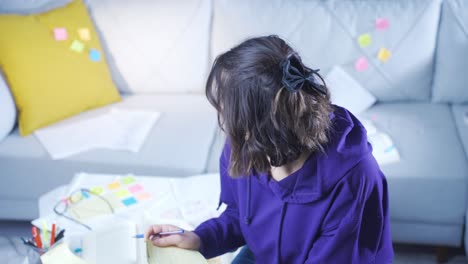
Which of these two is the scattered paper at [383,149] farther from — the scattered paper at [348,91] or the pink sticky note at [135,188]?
the pink sticky note at [135,188]

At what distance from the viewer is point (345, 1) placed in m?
2.12

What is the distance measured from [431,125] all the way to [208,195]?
3.37 feet

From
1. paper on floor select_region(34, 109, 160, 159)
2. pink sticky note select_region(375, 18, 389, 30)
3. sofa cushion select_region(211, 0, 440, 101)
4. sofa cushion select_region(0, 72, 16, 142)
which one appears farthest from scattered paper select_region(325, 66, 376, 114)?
sofa cushion select_region(0, 72, 16, 142)

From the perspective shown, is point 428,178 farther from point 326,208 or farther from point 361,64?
point 326,208

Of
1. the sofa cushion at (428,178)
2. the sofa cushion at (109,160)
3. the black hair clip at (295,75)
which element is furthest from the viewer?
the sofa cushion at (109,160)

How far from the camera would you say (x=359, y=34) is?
211cm

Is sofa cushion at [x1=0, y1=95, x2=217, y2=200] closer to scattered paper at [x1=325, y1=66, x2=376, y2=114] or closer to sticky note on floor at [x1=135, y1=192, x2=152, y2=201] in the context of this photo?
sticky note on floor at [x1=135, y1=192, x2=152, y2=201]

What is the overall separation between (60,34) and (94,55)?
164 millimetres

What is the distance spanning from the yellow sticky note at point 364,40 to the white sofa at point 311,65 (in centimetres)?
2

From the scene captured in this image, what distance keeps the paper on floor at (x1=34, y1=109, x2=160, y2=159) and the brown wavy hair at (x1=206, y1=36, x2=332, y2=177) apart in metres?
1.02

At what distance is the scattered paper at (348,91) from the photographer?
207 cm

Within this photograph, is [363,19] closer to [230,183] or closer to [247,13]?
[247,13]

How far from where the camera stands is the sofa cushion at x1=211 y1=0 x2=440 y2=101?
Answer: 208 cm

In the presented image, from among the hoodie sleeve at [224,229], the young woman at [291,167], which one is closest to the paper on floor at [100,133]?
the hoodie sleeve at [224,229]
